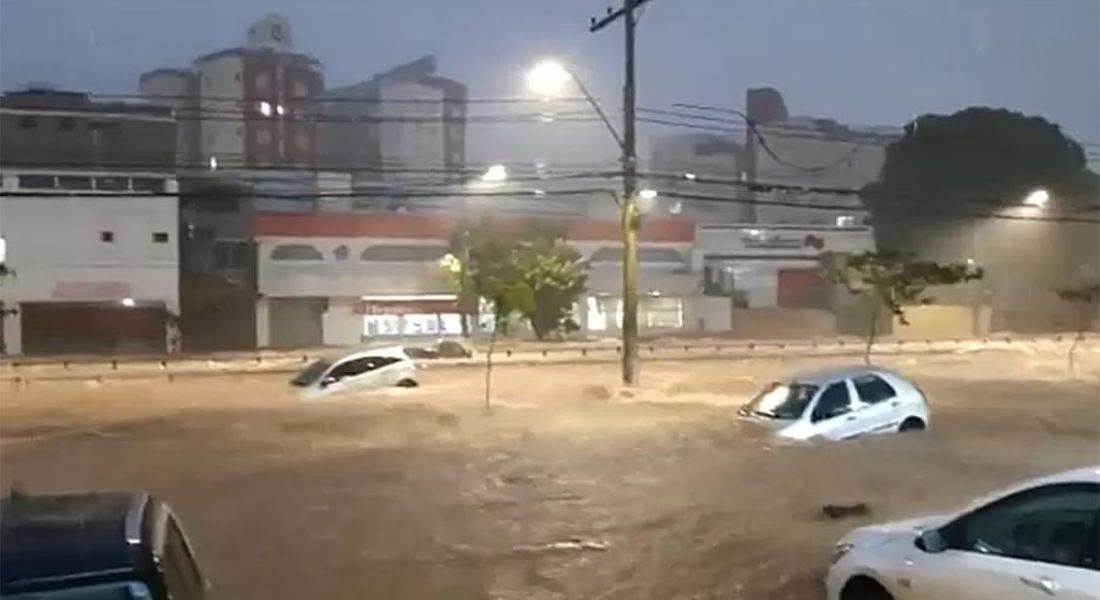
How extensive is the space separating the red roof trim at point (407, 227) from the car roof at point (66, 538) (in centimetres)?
1755

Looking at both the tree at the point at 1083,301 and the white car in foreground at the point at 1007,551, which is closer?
the white car in foreground at the point at 1007,551

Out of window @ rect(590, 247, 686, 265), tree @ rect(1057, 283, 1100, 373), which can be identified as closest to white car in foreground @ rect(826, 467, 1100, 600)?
window @ rect(590, 247, 686, 265)

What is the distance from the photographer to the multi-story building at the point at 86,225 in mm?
16578

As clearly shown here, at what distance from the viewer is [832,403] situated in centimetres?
1213

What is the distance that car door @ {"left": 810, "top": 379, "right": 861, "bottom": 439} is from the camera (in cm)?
1192

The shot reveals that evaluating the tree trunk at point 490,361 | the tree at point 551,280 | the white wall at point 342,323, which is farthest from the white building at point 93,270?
the tree at point 551,280

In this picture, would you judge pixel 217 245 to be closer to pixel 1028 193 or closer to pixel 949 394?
pixel 949 394

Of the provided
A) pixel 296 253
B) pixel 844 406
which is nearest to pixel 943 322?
pixel 296 253

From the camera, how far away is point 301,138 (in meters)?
18.7

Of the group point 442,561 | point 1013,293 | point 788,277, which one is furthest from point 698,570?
point 1013,293

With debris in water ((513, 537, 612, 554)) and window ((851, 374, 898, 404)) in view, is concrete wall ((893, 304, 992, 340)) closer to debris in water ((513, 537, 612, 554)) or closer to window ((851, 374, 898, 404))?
window ((851, 374, 898, 404))

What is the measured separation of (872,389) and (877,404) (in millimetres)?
157

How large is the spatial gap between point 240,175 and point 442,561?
1157cm

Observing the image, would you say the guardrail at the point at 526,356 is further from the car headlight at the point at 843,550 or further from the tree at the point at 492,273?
the car headlight at the point at 843,550
